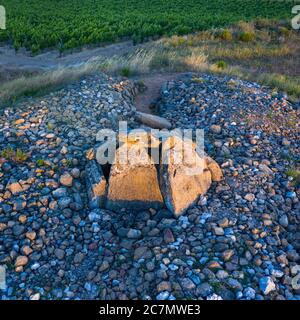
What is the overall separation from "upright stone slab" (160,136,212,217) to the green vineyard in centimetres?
1621

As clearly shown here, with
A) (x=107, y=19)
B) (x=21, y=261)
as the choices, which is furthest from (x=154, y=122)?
(x=107, y=19)

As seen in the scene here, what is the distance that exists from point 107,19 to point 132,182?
2388 centimetres

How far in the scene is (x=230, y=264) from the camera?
4.31 meters

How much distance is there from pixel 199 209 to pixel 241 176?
1.03 metres

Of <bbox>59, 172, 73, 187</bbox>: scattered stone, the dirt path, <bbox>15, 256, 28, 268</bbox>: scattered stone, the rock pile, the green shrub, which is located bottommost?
the green shrub

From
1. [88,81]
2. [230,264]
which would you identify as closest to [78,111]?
[88,81]

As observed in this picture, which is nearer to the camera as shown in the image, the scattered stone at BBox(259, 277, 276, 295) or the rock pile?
the scattered stone at BBox(259, 277, 276, 295)

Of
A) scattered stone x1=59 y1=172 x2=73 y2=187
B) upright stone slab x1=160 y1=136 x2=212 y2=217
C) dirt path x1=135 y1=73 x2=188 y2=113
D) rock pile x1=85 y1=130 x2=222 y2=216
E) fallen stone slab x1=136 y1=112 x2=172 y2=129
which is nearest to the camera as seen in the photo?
upright stone slab x1=160 y1=136 x2=212 y2=217

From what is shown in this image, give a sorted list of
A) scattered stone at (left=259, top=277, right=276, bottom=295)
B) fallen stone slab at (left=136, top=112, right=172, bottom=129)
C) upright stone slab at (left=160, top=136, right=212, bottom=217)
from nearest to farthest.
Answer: scattered stone at (left=259, top=277, right=276, bottom=295) < upright stone slab at (left=160, top=136, right=212, bottom=217) < fallen stone slab at (left=136, top=112, right=172, bottom=129)

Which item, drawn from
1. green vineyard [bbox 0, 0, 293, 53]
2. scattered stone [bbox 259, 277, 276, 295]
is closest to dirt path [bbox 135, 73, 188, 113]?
scattered stone [bbox 259, 277, 276, 295]

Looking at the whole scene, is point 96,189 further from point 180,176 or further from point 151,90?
point 151,90

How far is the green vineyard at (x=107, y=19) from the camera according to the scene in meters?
21.2

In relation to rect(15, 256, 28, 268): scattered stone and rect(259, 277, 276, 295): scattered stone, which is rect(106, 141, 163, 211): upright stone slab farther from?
rect(259, 277, 276, 295): scattered stone

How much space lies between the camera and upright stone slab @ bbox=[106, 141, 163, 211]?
5.18 meters
